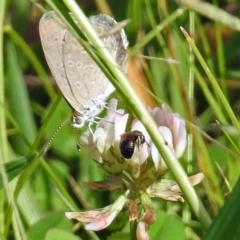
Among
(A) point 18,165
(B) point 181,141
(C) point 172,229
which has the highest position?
(A) point 18,165

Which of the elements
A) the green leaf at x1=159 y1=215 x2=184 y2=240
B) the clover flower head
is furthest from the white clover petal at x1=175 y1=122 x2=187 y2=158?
the green leaf at x1=159 y1=215 x2=184 y2=240

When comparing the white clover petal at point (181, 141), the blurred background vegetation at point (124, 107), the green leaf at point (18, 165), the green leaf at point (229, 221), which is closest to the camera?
the green leaf at point (229, 221)

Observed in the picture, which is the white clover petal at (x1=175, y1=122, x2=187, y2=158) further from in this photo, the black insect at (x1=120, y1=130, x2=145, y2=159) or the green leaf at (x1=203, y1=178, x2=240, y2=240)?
the green leaf at (x1=203, y1=178, x2=240, y2=240)

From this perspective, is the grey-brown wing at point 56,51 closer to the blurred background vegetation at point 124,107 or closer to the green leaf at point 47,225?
the blurred background vegetation at point 124,107

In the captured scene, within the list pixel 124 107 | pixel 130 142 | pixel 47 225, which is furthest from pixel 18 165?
pixel 124 107

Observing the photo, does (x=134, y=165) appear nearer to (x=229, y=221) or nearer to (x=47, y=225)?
(x=47, y=225)

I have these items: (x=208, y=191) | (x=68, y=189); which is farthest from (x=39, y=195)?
(x=208, y=191)

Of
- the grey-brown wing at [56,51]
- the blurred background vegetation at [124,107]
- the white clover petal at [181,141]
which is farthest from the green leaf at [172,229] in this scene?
the grey-brown wing at [56,51]

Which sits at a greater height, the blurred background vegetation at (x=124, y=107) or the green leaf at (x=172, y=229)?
the blurred background vegetation at (x=124, y=107)
